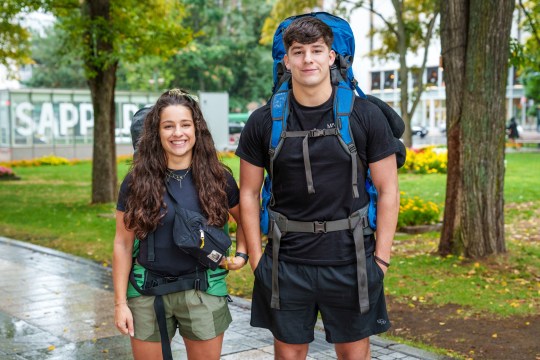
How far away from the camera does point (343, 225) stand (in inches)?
131

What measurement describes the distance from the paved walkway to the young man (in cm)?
190

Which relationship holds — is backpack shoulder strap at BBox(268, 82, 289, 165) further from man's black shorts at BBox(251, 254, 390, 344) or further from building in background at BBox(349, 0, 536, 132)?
building in background at BBox(349, 0, 536, 132)

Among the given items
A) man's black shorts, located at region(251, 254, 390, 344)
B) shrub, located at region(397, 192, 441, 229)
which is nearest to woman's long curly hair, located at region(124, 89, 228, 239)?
man's black shorts, located at region(251, 254, 390, 344)

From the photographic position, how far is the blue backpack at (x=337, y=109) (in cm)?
327

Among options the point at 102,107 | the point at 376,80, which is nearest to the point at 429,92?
the point at 376,80

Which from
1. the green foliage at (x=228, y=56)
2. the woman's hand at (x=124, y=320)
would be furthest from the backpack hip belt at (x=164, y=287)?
the green foliage at (x=228, y=56)

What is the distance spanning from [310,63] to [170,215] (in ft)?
2.96

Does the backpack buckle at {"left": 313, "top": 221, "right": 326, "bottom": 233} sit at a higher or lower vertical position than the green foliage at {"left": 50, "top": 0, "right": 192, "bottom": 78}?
lower

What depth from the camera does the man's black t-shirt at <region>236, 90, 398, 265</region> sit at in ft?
10.8

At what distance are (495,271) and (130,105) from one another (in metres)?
30.3

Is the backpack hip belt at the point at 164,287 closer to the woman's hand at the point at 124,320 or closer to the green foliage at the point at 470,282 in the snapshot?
the woman's hand at the point at 124,320

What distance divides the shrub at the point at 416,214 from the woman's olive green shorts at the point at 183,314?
321 inches

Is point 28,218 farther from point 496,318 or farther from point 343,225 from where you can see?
point 343,225

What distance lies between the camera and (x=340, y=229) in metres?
3.34
